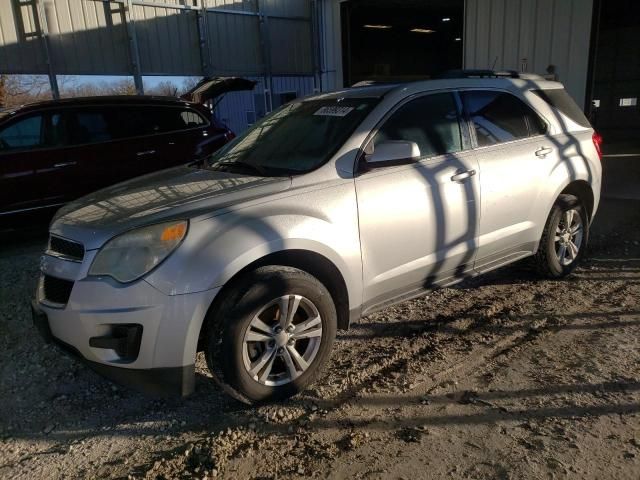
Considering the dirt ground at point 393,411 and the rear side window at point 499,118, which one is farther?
the rear side window at point 499,118

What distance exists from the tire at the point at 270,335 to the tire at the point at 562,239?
2433mm

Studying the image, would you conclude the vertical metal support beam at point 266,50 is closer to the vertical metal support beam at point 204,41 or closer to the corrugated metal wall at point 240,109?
the vertical metal support beam at point 204,41

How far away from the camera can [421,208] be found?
11.4 feet

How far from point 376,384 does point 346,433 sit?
53 cm

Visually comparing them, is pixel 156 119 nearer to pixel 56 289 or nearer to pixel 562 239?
pixel 56 289

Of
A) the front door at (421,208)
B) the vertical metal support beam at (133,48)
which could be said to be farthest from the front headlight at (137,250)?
the vertical metal support beam at (133,48)

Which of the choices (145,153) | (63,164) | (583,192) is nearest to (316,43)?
(145,153)

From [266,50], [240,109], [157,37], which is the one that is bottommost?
[240,109]

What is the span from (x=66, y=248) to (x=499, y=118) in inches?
130

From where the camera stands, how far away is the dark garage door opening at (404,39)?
19.2 m

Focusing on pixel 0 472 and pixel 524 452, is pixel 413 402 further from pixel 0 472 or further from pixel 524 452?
pixel 0 472

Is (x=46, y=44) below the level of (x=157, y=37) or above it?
below

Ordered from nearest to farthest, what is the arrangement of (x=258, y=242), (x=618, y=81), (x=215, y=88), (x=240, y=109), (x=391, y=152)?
(x=258, y=242) → (x=391, y=152) → (x=215, y=88) → (x=240, y=109) → (x=618, y=81)

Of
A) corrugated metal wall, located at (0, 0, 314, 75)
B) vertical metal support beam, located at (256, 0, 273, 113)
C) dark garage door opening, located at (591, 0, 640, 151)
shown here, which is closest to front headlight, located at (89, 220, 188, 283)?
corrugated metal wall, located at (0, 0, 314, 75)
